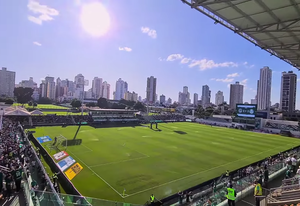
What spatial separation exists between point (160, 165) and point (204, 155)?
7.69m

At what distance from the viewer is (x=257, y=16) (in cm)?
817

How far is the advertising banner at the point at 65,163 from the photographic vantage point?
18.8m

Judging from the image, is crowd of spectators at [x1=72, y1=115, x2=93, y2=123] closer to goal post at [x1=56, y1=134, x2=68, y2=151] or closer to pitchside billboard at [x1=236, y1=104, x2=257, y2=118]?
goal post at [x1=56, y1=134, x2=68, y2=151]

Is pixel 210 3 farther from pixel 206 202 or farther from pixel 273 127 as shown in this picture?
pixel 273 127

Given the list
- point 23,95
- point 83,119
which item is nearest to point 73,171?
point 83,119

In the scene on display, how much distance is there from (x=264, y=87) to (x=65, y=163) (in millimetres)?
166366

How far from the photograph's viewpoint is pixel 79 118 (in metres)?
53.5

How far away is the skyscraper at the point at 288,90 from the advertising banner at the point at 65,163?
4989 inches

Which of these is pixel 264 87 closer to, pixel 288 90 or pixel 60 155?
pixel 288 90

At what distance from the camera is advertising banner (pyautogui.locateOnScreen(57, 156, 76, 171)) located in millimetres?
18834

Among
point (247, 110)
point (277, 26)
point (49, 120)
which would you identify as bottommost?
point (49, 120)

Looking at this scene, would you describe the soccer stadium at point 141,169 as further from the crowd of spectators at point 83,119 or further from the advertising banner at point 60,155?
the crowd of spectators at point 83,119

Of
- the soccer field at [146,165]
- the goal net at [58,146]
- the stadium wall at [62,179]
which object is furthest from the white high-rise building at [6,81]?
the stadium wall at [62,179]

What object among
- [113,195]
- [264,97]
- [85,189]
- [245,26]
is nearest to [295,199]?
[245,26]
